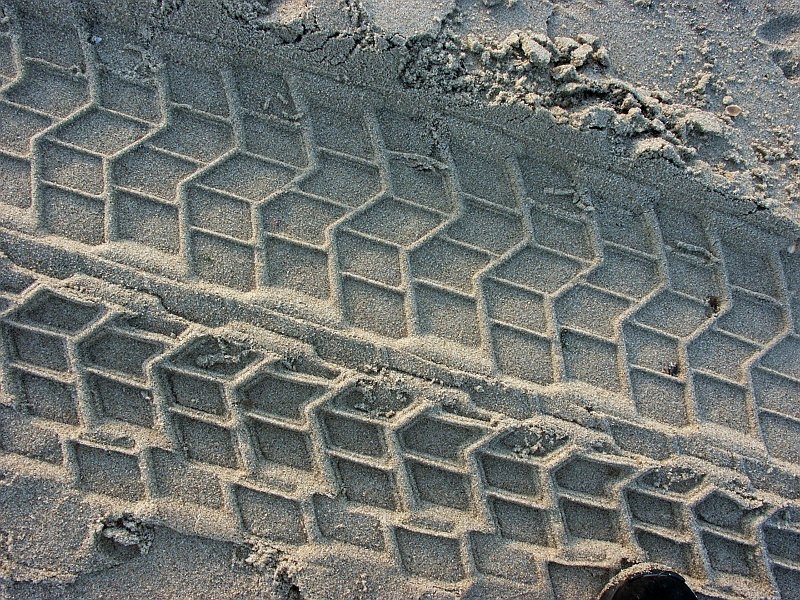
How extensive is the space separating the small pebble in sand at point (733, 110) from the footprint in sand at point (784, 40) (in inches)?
8.9

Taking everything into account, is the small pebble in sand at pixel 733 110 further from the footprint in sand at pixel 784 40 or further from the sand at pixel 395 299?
the footprint in sand at pixel 784 40

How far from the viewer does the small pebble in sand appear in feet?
5.47

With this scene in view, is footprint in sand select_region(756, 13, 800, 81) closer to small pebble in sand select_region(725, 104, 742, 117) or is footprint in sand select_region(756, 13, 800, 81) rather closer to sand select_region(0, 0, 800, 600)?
sand select_region(0, 0, 800, 600)

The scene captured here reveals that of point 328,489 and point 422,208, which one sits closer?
point 328,489

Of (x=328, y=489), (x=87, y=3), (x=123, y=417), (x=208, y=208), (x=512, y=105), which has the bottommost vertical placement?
(x=328, y=489)

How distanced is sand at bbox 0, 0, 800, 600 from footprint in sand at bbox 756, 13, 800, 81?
0.06 feet

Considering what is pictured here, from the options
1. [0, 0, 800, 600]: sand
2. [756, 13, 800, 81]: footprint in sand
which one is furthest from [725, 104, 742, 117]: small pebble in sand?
[756, 13, 800, 81]: footprint in sand

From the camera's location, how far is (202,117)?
162cm

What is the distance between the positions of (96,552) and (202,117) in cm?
129

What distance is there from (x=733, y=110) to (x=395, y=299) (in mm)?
1218

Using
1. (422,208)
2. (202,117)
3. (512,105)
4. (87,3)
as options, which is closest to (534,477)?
(422,208)

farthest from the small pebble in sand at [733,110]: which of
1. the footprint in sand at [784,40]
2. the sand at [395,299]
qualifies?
the footprint in sand at [784,40]

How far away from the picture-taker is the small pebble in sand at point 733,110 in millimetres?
1667

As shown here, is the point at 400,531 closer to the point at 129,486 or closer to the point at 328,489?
the point at 328,489
